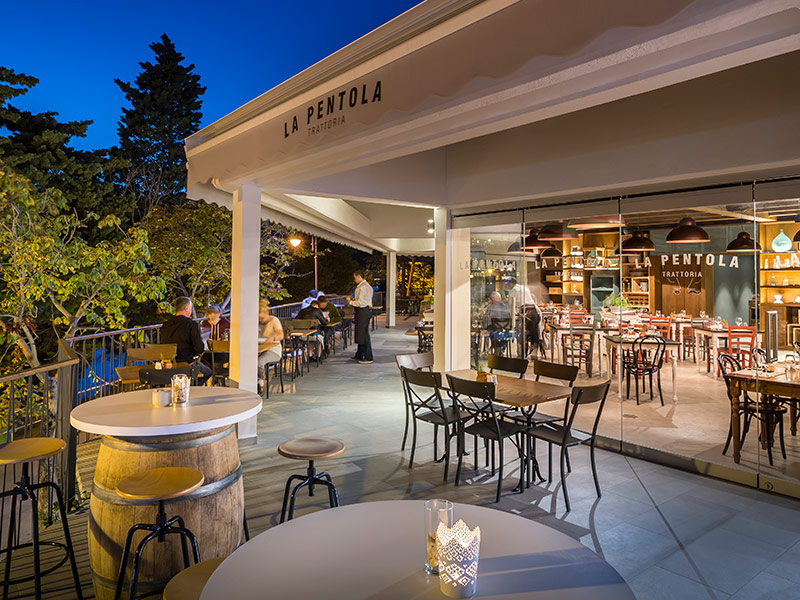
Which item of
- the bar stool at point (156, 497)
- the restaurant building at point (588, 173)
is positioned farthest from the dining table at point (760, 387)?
the bar stool at point (156, 497)

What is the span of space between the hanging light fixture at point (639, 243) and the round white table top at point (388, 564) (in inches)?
161

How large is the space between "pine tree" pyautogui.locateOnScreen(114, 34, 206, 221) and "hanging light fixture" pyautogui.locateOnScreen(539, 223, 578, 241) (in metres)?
18.1

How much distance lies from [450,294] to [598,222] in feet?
7.46

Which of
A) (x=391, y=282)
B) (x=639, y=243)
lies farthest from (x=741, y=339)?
(x=391, y=282)

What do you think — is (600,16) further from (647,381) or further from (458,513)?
(647,381)

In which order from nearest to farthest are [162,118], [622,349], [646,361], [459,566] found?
[459,566]
[622,349]
[646,361]
[162,118]

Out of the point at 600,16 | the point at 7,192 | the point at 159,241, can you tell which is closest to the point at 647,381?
the point at 600,16

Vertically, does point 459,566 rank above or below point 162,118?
below

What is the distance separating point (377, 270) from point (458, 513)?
29791 millimetres

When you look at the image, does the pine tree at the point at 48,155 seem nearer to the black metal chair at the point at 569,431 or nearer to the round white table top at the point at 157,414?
the round white table top at the point at 157,414

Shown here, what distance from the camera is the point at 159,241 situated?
11.1 meters

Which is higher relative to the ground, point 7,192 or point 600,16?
point 7,192

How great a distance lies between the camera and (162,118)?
915 inches

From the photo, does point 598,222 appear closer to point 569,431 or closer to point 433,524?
point 569,431
